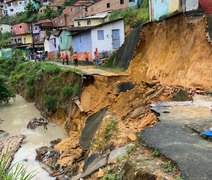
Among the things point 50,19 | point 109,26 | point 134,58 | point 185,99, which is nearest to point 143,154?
point 185,99

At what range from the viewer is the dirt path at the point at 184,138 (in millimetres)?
6789

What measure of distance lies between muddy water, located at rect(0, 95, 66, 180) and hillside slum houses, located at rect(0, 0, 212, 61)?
29.4ft

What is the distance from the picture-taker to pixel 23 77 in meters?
40.4

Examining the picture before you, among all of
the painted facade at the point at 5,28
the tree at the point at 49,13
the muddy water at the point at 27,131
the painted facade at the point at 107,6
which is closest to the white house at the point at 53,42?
the painted facade at the point at 107,6

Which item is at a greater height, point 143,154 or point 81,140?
point 143,154

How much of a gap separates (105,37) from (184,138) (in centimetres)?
2504

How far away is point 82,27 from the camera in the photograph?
3994 cm

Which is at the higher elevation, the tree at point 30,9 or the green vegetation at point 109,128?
the tree at point 30,9

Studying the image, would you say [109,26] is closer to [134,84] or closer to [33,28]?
[134,84]

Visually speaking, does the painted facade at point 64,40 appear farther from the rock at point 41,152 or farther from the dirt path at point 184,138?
the dirt path at point 184,138

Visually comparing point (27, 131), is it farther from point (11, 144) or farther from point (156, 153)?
point (156, 153)

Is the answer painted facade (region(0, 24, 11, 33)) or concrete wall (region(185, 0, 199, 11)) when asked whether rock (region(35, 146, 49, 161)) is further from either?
painted facade (region(0, 24, 11, 33))

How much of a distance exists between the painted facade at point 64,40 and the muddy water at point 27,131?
32.0 feet

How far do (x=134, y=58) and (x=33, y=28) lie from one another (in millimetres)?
52505
